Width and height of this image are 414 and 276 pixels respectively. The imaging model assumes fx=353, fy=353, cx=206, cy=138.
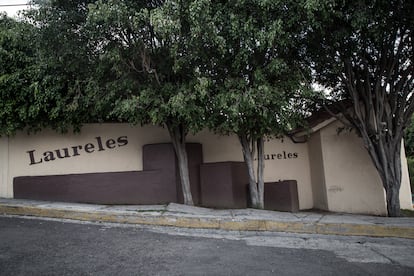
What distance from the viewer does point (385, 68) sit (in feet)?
31.1

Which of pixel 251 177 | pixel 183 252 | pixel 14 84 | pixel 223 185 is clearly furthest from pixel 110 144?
pixel 183 252

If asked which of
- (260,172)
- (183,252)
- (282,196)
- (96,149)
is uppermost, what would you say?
(96,149)

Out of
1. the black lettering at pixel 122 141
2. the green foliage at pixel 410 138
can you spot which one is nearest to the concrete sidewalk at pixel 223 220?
the black lettering at pixel 122 141

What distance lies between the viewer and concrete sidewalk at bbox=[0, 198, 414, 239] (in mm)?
7082

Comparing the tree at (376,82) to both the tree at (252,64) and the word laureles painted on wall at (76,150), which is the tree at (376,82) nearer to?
the tree at (252,64)

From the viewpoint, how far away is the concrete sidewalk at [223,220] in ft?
23.2

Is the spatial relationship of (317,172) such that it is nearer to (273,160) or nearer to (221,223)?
(273,160)

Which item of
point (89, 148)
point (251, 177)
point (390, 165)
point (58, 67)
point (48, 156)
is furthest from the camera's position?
point (89, 148)

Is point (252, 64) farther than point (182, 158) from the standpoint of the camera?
No

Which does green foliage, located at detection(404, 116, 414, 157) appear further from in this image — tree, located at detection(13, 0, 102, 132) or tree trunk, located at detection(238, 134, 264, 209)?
tree, located at detection(13, 0, 102, 132)

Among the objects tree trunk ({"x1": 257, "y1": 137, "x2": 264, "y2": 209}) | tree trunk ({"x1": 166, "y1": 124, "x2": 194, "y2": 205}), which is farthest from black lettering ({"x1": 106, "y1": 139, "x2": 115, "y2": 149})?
tree trunk ({"x1": 257, "y1": 137, "x2": 264, "y2": 209})

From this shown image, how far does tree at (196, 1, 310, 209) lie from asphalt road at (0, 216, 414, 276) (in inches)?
102

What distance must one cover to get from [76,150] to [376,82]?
28.8 ft

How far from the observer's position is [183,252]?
548cm
